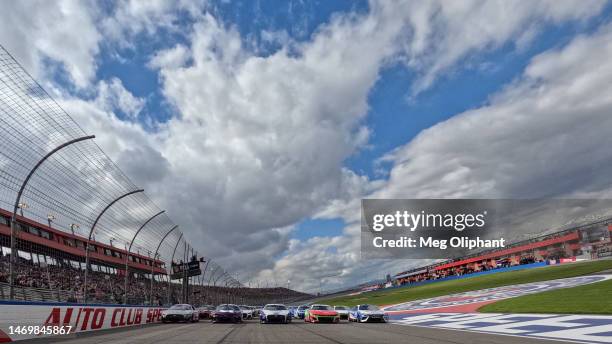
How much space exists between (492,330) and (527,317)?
183 inches

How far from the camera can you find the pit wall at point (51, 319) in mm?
12930

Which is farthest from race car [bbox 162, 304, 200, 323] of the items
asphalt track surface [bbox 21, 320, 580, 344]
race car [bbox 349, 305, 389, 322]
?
asphalt track surface [bbox 21, 320, 580, 344]

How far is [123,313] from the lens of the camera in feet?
73.6

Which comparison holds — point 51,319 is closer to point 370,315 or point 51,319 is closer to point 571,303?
point 370,315

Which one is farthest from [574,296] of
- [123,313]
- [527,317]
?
[123,313]

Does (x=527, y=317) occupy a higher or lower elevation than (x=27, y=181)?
lower

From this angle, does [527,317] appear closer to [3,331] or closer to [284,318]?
[284,318]

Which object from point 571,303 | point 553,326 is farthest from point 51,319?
point 571,303

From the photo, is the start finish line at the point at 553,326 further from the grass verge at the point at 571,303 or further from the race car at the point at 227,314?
the race car at the point at 227,314

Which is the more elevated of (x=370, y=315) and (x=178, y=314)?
(x=178, y=314)

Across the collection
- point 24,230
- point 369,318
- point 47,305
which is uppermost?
point 24,230

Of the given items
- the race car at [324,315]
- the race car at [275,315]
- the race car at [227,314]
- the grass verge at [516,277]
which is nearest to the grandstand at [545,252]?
the grass verge at [516,277]

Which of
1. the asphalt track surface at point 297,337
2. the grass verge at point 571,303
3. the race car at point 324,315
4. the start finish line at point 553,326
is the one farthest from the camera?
the race car at point 324,315

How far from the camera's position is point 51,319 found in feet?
49.7
